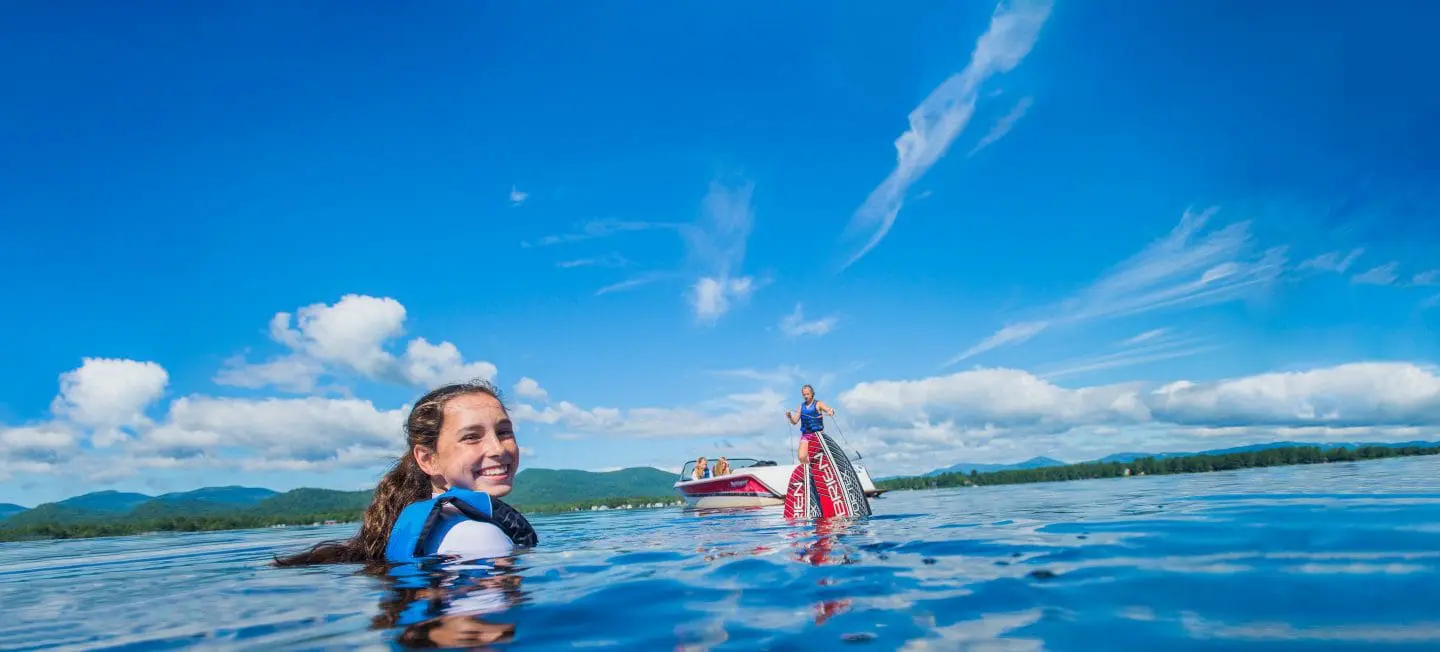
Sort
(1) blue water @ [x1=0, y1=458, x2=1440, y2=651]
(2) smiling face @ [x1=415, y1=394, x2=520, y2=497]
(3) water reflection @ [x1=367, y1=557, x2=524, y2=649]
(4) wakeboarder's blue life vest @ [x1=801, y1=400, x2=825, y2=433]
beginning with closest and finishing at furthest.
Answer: (1) blue water @ [x1=0, y1=458, x2=1440, y2=651], (3) water reflection @ [x1=367, y1=557, x2=524, y2=649], (2) smiling face @ [x1=415, y1=394, x2=520, y2=497], (4) wakeboarder's blue life vest @ [x1=801, y1=400, x2=825, y2=433]

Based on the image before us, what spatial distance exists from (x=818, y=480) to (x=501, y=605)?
1013 cm

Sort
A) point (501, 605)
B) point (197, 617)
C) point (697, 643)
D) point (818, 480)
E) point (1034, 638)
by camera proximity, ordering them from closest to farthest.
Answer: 1. point (1034, 638)
2. point (697, 643)
3. point (501, 605)
4. point (197, 617)
5. point (818, 480)

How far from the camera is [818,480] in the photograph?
13.5 metres

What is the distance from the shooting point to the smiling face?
5.69 m

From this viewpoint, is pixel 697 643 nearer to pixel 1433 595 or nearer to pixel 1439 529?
pixel 1433 595

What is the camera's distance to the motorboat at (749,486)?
29.3 m

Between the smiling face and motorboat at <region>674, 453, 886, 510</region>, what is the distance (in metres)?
23.3

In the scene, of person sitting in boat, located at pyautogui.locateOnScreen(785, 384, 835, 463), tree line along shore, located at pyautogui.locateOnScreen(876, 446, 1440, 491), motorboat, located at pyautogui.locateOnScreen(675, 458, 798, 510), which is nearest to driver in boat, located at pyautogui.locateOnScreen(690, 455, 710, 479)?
motorboat, located at pyautogui.locateOnScreen(675, 458, 798, 510)

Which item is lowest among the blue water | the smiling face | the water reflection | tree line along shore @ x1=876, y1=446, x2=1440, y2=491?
tree line along shore @ x1=876, y1=446, x2=1440, y2=491

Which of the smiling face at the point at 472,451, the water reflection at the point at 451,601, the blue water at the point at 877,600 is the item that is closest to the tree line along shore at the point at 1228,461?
the blue water at the point at 877,600

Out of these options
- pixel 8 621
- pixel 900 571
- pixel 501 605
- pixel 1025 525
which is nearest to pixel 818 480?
pixel 1025 525

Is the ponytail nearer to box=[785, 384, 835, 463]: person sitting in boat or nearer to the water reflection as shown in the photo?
the water reflection

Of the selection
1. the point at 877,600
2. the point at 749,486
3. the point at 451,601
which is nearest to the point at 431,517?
the point at 451,601

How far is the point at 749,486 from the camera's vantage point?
30375 millimetres
